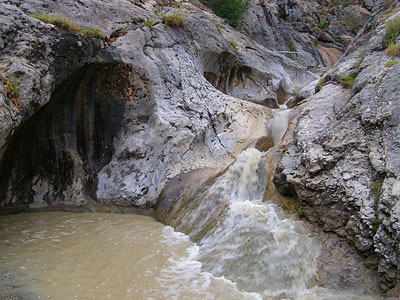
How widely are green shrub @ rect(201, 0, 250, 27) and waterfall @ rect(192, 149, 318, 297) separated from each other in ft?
48.0

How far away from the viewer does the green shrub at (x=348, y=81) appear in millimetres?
7414

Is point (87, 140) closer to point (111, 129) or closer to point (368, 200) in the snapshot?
point (111, 129)

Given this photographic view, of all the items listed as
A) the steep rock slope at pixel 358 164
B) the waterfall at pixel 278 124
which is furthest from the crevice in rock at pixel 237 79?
the steep rock slope at pixel 358 164

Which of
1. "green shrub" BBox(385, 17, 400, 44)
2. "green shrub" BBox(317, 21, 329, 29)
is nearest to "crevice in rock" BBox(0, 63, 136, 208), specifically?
"green shrub" BBox(385, 17, 400, 44)

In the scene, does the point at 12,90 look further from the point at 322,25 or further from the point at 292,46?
the point at 322,25

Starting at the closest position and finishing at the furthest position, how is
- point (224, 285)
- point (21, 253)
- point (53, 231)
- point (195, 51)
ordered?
point (224, 285)
point (21, 253)
point (53, 231)
point (195, 51)

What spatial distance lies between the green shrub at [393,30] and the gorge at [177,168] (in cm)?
11

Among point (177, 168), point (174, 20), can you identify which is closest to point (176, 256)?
point (177, 168)

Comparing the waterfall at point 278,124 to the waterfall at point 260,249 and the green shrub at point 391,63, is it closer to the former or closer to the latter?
the waterfall at point 260,249

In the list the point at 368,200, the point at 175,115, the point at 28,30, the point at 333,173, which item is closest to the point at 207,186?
the point at 175,115

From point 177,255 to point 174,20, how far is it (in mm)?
8396

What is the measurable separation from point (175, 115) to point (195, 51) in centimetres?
333

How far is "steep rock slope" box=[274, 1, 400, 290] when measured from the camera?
445 centimetres

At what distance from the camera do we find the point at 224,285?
466 centimetres
